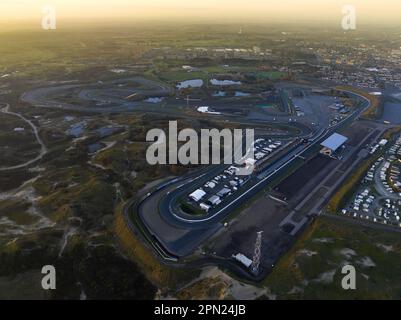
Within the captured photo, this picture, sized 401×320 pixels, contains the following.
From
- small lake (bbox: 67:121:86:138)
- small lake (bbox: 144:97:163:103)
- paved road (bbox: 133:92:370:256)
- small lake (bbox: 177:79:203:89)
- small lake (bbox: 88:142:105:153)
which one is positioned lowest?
paved road (bbox: 133:92:370:256)

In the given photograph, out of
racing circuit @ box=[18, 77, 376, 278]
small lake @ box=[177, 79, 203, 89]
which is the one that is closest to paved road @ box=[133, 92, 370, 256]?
racing circuit @ box=[18, 77, 376, 278]

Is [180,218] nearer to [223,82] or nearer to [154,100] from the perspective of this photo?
[154,100]

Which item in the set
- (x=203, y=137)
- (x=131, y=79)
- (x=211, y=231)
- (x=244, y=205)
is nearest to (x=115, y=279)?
(x=211, y=231)

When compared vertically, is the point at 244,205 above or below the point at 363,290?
above

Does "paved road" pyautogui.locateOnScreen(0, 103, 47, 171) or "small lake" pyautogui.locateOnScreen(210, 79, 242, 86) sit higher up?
"small lake" pyautogui.locateOnScreen(210, 79, 242, 86)

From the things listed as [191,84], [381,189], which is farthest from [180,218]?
[191,84]

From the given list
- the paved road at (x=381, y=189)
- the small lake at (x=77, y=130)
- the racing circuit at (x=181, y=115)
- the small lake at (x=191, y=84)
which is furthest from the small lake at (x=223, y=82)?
the paved road at (x=381, y=189)

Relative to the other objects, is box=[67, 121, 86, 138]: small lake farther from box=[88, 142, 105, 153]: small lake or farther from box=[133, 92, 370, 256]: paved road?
box=[133, 92, 370, 256]: paved road
